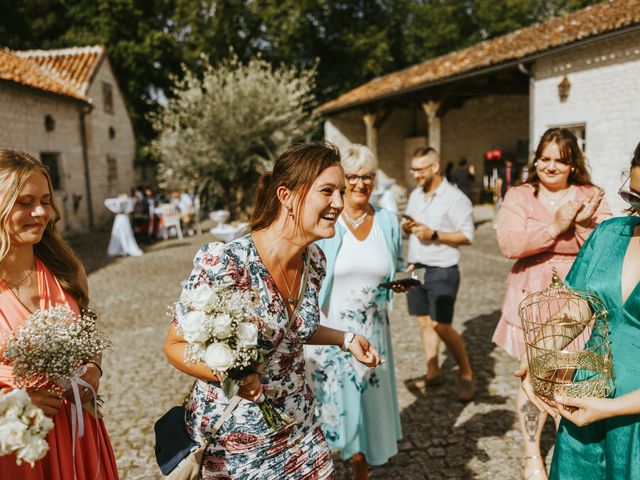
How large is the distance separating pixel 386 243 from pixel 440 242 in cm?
120

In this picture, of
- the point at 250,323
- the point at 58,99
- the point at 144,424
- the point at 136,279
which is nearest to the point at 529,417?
the point at 250,323

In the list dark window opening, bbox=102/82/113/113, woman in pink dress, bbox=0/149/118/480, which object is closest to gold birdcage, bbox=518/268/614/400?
woman in pink dress, bbox=0/149/118/480

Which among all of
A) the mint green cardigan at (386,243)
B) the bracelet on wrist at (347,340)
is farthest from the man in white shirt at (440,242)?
the bracelet on wrist at (347,340)

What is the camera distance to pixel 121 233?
13.4 m

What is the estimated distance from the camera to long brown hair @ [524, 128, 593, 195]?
305cm

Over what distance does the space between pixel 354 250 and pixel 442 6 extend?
135 feet

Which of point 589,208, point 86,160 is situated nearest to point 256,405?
point 589,208

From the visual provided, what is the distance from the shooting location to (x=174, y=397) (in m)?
4.71

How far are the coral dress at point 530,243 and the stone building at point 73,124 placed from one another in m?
13.4

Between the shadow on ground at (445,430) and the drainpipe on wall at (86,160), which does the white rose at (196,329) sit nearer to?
the shadow on ground at (445,430)

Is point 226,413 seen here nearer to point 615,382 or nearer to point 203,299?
point 203,299

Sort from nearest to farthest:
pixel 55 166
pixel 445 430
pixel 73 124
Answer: pixel 445 430 → pixel 55 166 → pixel 73 124

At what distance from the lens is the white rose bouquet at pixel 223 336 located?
4.83 ft

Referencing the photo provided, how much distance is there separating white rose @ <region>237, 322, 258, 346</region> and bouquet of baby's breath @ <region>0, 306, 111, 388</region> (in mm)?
621
